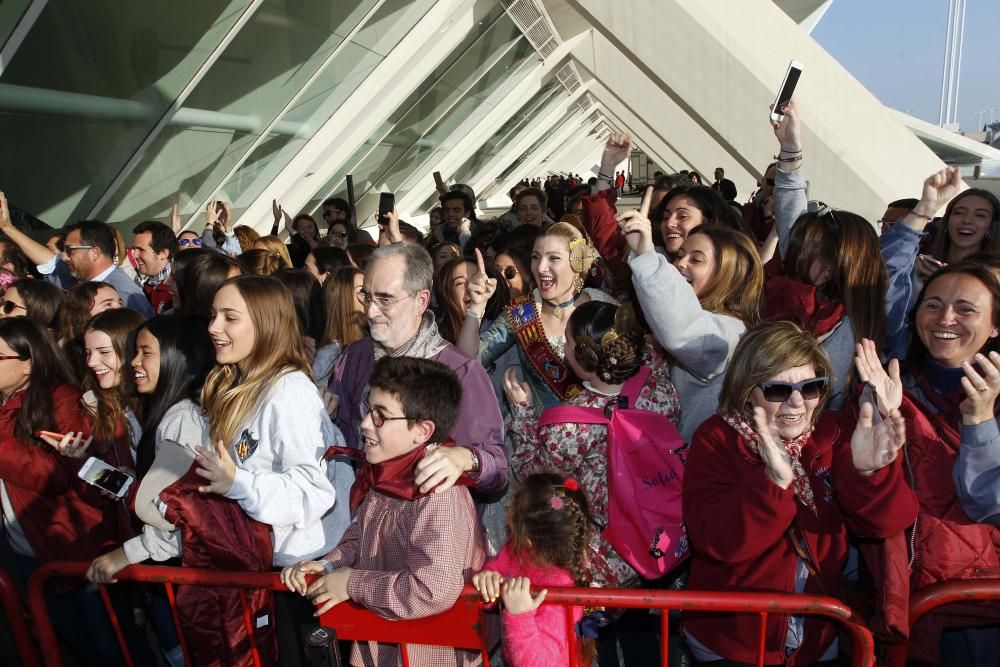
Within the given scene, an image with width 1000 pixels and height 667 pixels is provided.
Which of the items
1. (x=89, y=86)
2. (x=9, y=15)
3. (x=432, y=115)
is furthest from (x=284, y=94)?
(x=432, y=115)

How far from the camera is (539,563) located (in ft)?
7.54

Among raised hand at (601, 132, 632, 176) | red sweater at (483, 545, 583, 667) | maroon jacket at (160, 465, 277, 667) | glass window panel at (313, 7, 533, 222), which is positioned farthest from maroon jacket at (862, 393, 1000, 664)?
glass window panel at (313, 7, 533, 222)

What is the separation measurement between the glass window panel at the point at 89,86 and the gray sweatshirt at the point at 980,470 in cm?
674

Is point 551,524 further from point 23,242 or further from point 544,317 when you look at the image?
point 23,242

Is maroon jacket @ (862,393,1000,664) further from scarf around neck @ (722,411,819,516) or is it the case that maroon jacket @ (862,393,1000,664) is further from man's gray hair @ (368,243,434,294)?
man's gray hair @ (368,243,434,294)

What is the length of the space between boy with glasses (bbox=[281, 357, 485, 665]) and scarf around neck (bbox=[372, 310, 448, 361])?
40cm

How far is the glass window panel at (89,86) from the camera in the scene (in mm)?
5820

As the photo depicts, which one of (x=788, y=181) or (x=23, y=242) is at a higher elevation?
(x=23, y=242)

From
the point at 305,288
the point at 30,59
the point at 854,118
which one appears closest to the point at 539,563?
the point at 305,288

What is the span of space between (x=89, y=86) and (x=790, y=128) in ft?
20.4

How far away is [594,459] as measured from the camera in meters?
2.56

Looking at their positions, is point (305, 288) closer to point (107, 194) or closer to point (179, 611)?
point (179, 611)

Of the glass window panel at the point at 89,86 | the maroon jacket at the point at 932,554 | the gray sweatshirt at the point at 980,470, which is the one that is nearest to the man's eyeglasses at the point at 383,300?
the maroon jacket at the point at 932,554

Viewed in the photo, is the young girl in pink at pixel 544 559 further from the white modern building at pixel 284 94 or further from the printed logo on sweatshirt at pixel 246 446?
the white modern building at pixel 284 94
